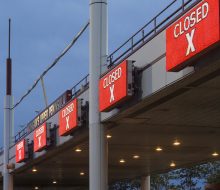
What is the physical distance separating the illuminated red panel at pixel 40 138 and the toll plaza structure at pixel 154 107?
5 cm

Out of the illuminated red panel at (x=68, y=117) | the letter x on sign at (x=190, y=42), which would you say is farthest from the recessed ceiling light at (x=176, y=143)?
the letter x on sign at (x=190, y=42)

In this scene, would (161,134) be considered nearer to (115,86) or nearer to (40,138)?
(40,138)

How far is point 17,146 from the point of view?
39.3 metres

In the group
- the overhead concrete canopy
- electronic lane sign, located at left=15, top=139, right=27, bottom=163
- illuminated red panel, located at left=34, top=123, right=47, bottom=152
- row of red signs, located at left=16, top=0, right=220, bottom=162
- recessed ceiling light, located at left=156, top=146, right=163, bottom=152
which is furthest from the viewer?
electronic lane sign, located at left=15, top=139, right=27, bottom=163

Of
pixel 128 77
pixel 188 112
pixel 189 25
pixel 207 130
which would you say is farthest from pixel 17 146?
pixel 189 25

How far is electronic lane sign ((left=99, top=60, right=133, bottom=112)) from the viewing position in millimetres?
19203

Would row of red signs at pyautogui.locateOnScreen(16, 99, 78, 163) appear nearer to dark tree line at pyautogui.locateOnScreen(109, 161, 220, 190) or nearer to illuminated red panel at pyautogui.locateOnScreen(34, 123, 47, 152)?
illuminated red panel at pyautogui.locateOnScreen(34, 123, 47, 152)

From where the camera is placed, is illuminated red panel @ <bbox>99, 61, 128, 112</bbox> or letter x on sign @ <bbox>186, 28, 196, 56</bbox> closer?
letter x on sign @ <bbox>186, 28, 196, 56</bbox>

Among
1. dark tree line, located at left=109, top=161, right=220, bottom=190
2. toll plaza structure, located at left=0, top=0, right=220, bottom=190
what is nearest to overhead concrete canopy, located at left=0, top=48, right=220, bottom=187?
toll plaza structure, located at left=0, top=0, right=220, bottom=190

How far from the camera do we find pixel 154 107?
21.3 meters

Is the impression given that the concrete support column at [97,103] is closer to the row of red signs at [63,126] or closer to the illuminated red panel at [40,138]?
the row of red signs at [63,126]

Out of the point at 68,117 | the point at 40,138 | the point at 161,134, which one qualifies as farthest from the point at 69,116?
the point at 40,138

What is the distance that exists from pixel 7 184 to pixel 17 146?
238 inches

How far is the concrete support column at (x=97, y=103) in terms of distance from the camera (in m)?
23.6
